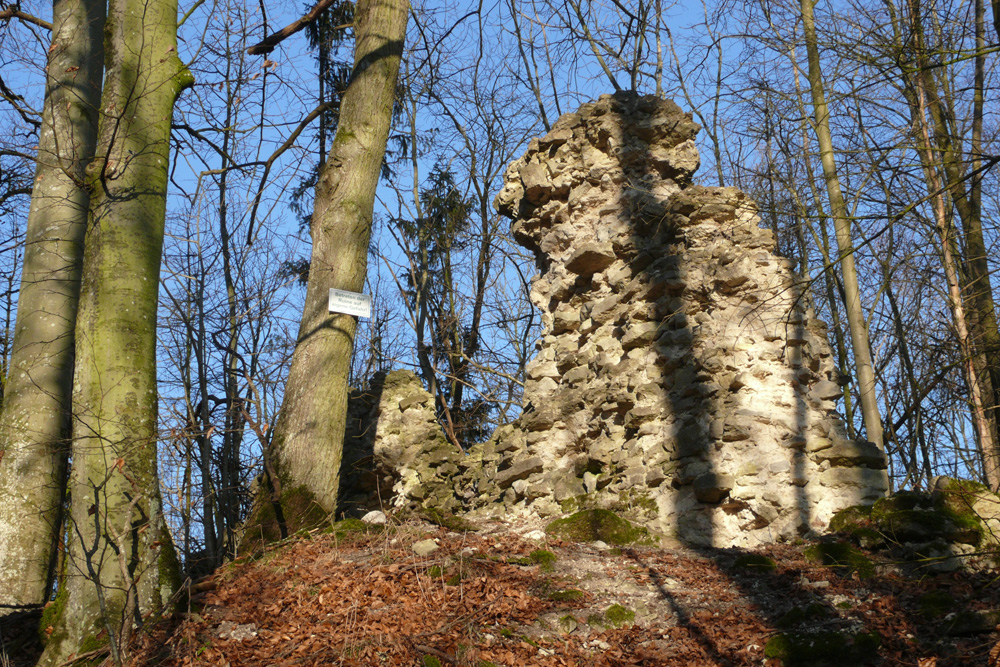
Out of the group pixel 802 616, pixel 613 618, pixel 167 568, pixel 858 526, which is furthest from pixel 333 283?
pixel 858 526

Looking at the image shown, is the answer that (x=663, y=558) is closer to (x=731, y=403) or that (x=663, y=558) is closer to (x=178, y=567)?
(x=731, y=403)

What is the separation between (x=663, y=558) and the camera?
5.07m

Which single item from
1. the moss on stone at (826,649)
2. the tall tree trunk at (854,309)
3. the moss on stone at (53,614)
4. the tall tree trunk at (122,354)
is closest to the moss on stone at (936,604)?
the moss on stone at (826,649)

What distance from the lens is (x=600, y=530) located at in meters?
5.55

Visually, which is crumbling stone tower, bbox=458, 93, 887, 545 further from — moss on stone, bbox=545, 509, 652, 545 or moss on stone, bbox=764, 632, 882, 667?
moss on stone, bbox=764, 632, 882, 667

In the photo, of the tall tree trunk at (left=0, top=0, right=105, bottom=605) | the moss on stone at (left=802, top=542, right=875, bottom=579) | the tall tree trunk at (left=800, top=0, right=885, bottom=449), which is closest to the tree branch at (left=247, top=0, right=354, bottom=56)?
the tall tree trunk at (left=0, top=0, right=105, bottom=605)

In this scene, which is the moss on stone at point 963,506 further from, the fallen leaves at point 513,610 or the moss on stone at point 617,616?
the moss on stone at point 617,616

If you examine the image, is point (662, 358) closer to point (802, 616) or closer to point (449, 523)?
point (449, 523)

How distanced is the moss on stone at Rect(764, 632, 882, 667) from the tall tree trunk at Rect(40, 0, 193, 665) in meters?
3.13

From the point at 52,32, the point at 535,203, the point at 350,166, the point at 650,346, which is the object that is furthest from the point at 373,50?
the point at 650,346

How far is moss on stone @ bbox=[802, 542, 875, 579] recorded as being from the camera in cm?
447

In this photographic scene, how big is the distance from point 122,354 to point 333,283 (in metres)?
1.84

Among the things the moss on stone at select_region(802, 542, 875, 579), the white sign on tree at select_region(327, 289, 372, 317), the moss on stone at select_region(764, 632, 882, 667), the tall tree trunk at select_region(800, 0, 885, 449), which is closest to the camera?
the moss on stone at select_region(764, 632, 882, 667)

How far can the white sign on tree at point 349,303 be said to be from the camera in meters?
5.92
